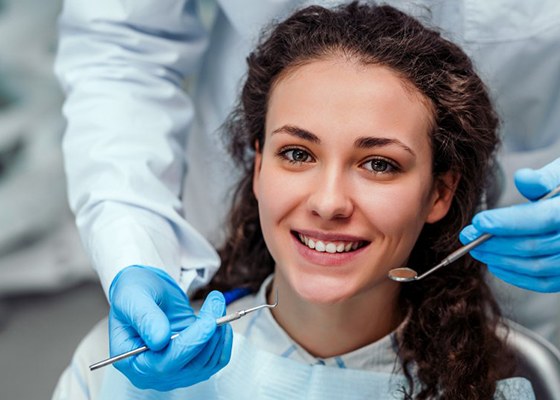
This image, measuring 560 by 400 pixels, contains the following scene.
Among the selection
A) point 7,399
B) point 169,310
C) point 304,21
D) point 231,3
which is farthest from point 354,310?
point 7,399

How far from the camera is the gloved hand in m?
1.40

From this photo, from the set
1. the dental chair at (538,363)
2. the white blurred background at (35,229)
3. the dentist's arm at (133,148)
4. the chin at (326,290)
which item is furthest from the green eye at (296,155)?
the white blurred background at (35,229)

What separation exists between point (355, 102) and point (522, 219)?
1.21 feet

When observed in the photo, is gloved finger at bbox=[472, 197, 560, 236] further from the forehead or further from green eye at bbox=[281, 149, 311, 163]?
green eye at bbox=[281, 149, 311, 163]

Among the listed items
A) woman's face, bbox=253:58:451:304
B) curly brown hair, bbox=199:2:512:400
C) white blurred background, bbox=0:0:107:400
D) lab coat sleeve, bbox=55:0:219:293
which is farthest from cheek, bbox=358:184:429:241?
white blurred background, bbox=0:0:107:400

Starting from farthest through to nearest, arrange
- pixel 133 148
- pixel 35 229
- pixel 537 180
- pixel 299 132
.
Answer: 1. pixel 35 229
2. pixel 133 148
3. pixel 299 132
4. pixel 537 180

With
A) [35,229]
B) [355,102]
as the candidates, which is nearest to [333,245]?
[355,102]

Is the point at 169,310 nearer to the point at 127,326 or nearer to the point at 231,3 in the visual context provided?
the point at 127,326

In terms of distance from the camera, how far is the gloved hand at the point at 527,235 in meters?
1.40

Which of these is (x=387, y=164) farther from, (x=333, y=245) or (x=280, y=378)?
(x=280, y=378)

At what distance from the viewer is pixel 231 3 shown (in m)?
1.94

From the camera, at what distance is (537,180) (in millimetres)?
1384

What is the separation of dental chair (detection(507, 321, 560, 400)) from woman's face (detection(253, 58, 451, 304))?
0.40m

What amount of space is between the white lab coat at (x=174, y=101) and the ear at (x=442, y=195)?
27 cm
